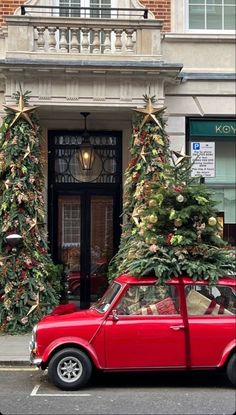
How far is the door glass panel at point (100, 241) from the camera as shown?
44.5ft

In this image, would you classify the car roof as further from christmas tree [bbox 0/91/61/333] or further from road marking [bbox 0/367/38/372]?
christmas tree [bbox 0/91/61/333]

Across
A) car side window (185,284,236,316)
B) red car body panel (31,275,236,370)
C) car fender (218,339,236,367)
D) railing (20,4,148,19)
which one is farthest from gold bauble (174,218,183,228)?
railing (20,4,148,19)

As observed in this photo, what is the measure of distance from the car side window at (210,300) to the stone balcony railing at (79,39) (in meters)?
5.69

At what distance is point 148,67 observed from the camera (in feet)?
38.2

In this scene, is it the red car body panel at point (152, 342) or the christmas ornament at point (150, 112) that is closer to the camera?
the red car body panel at point (152, 342)

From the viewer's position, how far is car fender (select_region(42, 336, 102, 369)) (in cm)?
738

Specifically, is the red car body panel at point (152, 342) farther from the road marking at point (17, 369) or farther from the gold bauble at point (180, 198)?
the gold bauble at point (180, 198)

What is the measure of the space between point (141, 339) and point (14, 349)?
3.28 metres

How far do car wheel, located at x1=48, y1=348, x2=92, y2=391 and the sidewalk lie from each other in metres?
1.79

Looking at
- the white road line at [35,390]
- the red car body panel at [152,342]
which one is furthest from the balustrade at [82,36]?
the white road line at [35,390]

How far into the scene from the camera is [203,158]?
1271 centimetres

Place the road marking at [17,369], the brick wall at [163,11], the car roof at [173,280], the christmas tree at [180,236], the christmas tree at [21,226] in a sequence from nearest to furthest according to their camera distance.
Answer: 1. the car roof at [173,280]
2. the christmas tree at [180,236]
3. the road marking at [17,369]
4. the christmas tree at [21,226]
5. the brick wall at [163,11]

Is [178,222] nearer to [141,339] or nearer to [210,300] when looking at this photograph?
[210,300]

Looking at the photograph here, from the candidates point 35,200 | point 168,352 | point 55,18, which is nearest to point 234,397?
point 168,352
